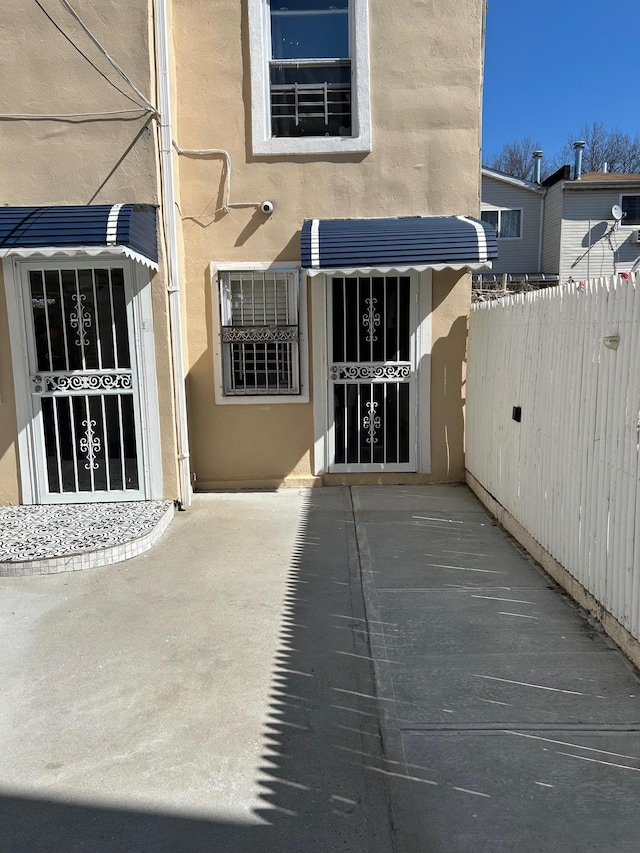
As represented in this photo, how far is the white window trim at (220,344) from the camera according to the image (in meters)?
7.15

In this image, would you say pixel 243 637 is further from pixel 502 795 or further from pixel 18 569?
pixel 18 569

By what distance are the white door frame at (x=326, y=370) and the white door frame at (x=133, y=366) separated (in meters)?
1.81

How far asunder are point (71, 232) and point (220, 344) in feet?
7.12

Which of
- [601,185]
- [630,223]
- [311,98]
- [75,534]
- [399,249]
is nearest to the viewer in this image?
[75,534]

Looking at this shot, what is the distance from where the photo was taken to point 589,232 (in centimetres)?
2034

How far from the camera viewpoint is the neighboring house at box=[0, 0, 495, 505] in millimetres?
6094

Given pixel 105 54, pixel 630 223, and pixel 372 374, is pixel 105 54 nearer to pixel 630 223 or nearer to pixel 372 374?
pixel 372 374

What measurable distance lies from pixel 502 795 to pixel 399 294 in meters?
5.55

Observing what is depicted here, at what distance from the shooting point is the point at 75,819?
8.32 feet

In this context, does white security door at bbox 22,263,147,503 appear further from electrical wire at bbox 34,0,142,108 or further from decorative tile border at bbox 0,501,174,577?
electrical wire at bbox 34,0,142,108

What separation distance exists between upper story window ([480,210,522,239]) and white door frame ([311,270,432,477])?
16005 mm

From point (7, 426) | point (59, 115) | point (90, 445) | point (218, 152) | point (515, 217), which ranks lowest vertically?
point (90, 445)

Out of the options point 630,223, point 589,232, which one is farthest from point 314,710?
point 630,223

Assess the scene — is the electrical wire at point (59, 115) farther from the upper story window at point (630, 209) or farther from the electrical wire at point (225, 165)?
the upper story window at point (630, 209)
